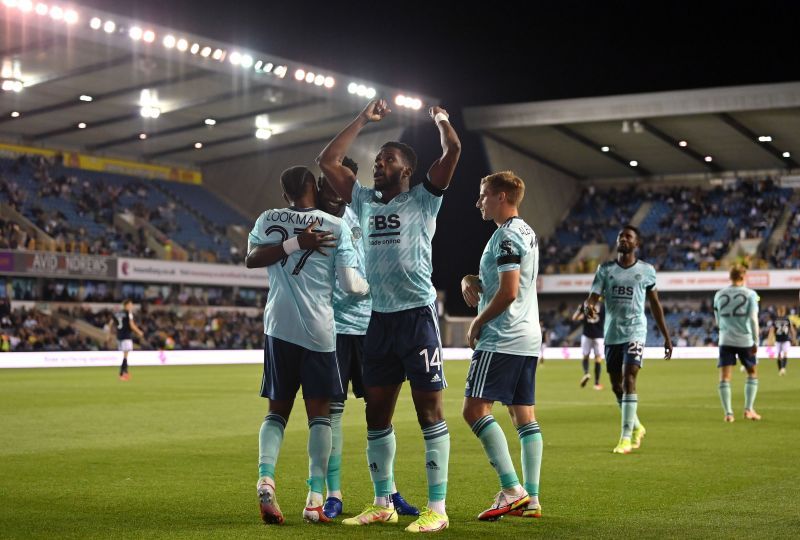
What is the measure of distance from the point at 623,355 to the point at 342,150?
5.84 meters

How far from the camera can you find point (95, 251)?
47438 millimetres

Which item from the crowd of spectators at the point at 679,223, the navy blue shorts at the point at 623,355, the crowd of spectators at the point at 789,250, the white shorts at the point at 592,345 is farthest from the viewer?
the crowd of spectators at the point at 679,223

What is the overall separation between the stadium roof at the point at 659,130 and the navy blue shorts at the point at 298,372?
42679 millimetres

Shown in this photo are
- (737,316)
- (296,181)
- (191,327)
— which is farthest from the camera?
(191,327)

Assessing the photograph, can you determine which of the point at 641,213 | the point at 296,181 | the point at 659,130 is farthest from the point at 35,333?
the point at 296,181

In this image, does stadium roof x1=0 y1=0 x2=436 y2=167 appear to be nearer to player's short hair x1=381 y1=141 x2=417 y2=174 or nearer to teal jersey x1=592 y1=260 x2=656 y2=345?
teal jersey x1=592 y1=260 x2=656 y2=345

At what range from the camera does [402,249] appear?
686 cm

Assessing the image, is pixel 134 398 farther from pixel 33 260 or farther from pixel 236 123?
pixel 236 123

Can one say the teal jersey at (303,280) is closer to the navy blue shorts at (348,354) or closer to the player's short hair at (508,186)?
the navy blue shorts at (348,354)

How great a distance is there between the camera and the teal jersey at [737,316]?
15.3 meters

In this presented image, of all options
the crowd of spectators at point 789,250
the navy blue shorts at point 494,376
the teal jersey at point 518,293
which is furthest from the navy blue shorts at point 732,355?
the crowd of spectators at point 789,250

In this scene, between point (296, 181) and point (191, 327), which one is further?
point (191, 327)

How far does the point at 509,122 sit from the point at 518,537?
4587 cm

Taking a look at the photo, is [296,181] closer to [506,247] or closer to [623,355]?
[506,247]
